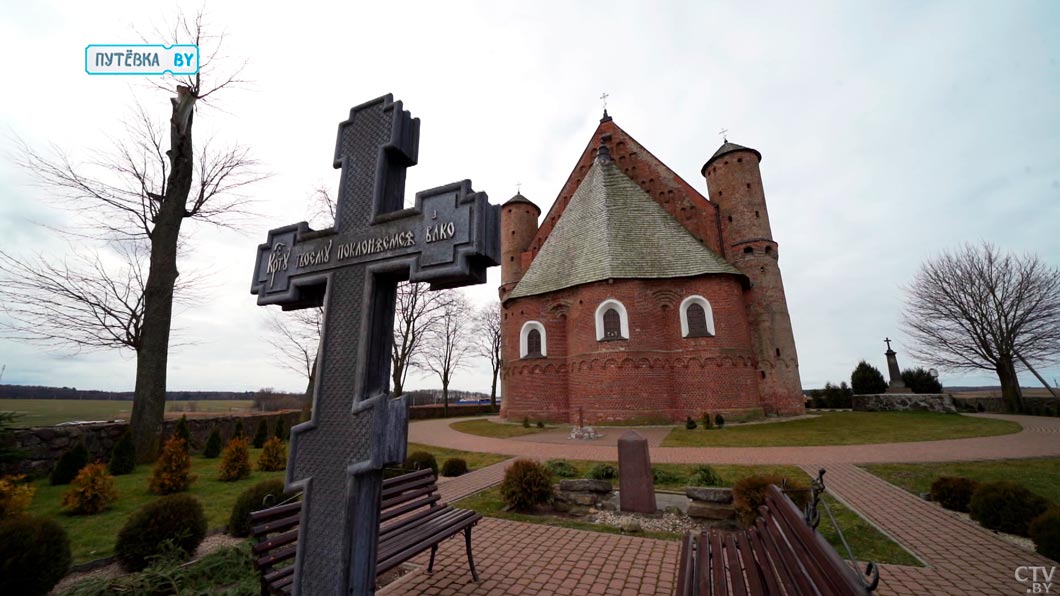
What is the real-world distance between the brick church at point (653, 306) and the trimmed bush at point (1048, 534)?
12.7 m

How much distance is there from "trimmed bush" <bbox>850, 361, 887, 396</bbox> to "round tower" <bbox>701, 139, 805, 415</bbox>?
10.7 m

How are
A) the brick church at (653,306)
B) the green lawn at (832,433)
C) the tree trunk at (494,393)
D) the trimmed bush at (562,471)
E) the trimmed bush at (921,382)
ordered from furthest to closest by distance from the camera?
the tree trunk at (494,393), the trimmed bush at (921,382), the brick church at (653,306), the green lawn at (832,433), the trimmed bush at (562,471)

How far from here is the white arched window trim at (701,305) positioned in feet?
58.2

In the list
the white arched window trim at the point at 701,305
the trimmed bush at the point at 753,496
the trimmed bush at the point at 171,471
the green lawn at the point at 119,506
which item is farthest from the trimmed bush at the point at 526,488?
the white arched window trim at the point at 701,305

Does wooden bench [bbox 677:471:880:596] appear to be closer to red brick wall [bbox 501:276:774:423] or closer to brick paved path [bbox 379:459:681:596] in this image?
brick paved path [bbox 379:459:681:596]

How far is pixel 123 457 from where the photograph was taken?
8.84 meters

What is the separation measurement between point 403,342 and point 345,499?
22.4 metres

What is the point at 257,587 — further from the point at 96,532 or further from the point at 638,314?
the point at 638,314

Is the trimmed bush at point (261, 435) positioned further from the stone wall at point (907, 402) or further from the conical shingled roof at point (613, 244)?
the stone wall at point (907, 402)

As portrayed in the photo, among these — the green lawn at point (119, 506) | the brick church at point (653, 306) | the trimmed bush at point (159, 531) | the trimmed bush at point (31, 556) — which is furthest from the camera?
the brick church at point (653, 306)

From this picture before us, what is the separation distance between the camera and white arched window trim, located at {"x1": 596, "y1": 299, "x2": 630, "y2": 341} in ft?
57.8

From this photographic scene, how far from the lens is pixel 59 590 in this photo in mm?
3760

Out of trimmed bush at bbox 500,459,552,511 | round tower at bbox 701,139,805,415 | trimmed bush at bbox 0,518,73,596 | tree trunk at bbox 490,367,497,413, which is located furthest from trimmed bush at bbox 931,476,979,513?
tree trunk at bbox 490,367,497,413

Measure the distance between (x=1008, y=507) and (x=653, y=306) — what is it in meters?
13.4
